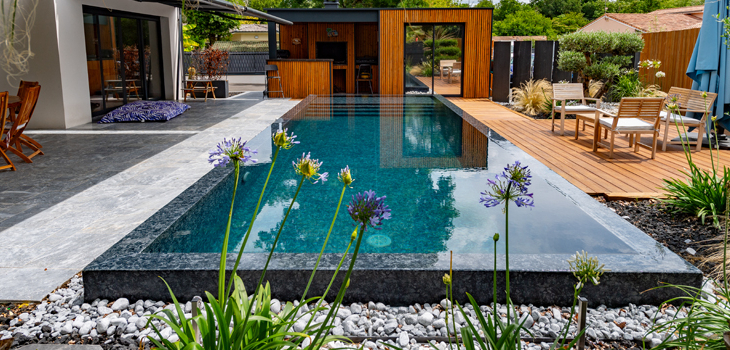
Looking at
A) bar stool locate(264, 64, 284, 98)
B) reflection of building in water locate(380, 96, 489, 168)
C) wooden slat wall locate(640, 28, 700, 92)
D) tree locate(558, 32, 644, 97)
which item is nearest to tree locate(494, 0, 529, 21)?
wooden slat wall locate(640, 28, 700, 92)

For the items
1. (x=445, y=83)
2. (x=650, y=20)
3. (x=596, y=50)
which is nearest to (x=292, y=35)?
(x=445, y=83)

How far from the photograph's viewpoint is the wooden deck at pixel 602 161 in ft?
16.0

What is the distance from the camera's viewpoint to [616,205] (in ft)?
14.3

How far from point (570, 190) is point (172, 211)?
313 cm

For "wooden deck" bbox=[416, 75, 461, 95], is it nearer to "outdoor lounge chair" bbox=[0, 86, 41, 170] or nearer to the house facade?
"outdoor lounge chair" bbox=[0, 86, 41, 170]

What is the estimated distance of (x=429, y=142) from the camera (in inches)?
305

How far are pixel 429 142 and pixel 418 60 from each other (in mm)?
8162

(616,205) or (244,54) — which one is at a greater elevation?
(244,54)

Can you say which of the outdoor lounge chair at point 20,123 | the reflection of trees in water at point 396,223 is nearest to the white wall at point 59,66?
the outdoor lounge chair at point 20,123

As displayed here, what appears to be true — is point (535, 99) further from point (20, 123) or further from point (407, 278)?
point (407, 278)

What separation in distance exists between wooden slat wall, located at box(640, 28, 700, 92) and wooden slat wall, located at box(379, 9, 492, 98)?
13.5 feet

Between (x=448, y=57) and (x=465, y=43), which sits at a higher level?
(x=465, y=43)

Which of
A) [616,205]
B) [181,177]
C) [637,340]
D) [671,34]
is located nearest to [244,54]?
[671,34]

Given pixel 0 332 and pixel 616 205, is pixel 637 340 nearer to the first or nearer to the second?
pixel 616 205
